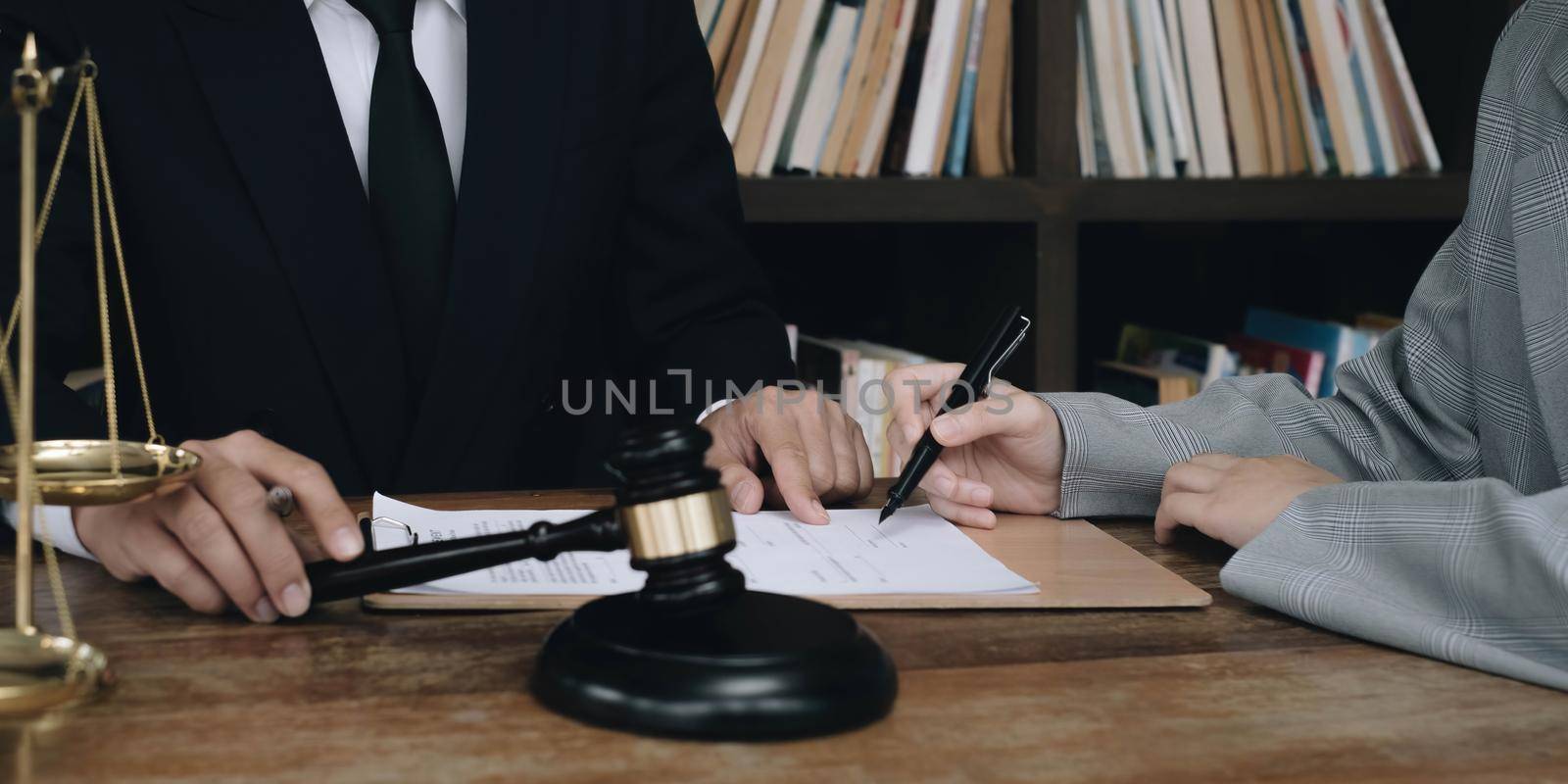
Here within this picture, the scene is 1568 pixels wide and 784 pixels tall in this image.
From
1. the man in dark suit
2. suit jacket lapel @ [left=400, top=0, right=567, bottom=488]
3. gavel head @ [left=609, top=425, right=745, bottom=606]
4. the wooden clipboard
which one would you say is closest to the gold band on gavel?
gavel head @ [left=609, top=425, right=745, bottom=606]

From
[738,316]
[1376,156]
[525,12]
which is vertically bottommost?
[738,316]

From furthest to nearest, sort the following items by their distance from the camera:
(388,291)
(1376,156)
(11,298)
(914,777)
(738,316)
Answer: (1376,156), (738,316), (388,291), (11,298), (914,777)

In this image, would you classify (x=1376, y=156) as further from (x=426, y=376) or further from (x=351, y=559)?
(x=351, y=559)

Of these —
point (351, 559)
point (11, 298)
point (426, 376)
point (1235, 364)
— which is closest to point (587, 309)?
point (426, 376)

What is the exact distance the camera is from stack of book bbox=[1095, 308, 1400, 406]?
199 centimetres

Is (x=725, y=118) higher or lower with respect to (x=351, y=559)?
higher

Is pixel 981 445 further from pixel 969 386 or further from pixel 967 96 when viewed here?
pixel 967 96

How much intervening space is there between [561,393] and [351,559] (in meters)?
0.86

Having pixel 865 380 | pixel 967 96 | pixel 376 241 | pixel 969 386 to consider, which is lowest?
pixel 865 380

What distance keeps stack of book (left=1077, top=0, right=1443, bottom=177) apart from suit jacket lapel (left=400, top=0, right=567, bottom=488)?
88 centimetres

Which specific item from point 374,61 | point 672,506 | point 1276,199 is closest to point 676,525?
point 672,506

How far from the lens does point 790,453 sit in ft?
3.30

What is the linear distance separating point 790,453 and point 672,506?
1.44 feet

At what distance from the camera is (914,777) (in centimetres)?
50
